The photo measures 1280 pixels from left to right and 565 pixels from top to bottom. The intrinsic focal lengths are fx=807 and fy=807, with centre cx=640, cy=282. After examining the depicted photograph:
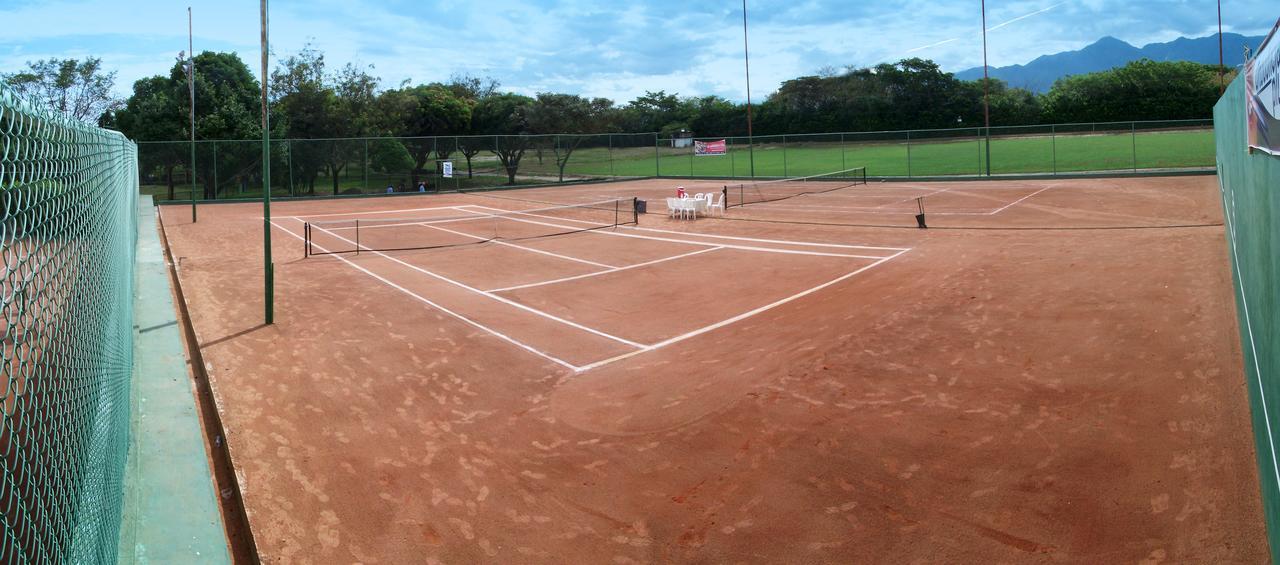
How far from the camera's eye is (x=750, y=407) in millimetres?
8336

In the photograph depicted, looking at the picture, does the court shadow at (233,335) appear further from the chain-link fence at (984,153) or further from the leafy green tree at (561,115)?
the leafy green tree at (561,115)

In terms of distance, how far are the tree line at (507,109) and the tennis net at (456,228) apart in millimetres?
11296

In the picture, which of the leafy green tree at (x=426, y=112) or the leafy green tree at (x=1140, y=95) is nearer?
the leafy green tree at (x=1140, y=95)

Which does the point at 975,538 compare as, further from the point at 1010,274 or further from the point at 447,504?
the point at 1010,274

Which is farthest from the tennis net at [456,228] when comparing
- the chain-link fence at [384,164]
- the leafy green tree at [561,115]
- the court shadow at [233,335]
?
the leafy green tree at [561,115]

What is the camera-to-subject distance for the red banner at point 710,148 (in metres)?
51.2

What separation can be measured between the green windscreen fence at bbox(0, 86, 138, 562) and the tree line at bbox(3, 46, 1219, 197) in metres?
28.7

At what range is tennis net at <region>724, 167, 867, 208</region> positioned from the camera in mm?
33463

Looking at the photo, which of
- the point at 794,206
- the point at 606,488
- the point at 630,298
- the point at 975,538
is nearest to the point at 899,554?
the point at 975,538

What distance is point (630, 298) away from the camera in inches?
556

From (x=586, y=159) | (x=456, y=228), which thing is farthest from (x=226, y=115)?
(x=456, y=228)

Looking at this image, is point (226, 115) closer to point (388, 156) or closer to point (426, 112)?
point (388, 156)

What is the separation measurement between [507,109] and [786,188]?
38.9 m

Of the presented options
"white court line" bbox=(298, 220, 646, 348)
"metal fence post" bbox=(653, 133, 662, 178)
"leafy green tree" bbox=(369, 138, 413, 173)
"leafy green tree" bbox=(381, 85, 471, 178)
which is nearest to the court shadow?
"white court line" bbox=(298, 220, 646, 348)
